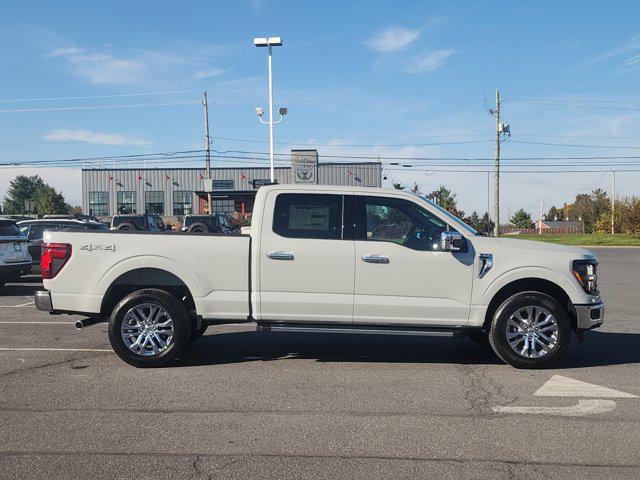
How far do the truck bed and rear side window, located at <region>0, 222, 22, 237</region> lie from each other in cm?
890

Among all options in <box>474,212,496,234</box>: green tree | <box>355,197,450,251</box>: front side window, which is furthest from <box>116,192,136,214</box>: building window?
<box>355,197,450,251</box>: front side window

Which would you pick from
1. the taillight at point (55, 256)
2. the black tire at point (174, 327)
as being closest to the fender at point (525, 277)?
the black tire at point (174, 327)

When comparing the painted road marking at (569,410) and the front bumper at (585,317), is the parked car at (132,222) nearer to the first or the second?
the front bumper at (585,317)

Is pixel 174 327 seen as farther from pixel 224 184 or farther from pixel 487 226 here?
pixel 224 184

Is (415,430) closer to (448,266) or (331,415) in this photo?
(331,415)

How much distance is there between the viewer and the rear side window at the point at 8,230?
14.9 meters

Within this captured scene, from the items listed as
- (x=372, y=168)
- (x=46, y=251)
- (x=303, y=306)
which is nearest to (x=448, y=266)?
(x=303, y=306)

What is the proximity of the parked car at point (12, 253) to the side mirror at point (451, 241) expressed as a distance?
11500mm

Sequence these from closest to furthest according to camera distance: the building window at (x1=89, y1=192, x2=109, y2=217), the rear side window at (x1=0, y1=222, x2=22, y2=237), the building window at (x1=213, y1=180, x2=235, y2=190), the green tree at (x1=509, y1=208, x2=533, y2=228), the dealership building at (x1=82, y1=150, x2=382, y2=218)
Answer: the rear side window at (x1=0, y1=222, x2=22, y2=237), the building window at (x1=213, y1=180, x2=235, y2=190), the dealership building at (x1=82, y1=150, x2=382, y2=218), the building window at (x1=89, y1=192, x2=109, y2=217), the green tree at (x1=509, y1=208, x2=533, y2=228)

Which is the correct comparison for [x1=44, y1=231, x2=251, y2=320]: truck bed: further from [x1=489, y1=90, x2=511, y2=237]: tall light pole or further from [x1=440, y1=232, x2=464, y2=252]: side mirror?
[x1=489, y1=90, x2=511, y2=237]: tall light pole

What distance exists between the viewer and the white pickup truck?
22.7 ft

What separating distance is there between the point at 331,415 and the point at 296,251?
7.00 ft

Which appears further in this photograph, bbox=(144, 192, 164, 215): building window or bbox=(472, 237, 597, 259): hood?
bbox=(144, 192, 164, 215): building window

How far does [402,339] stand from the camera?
8.95m
